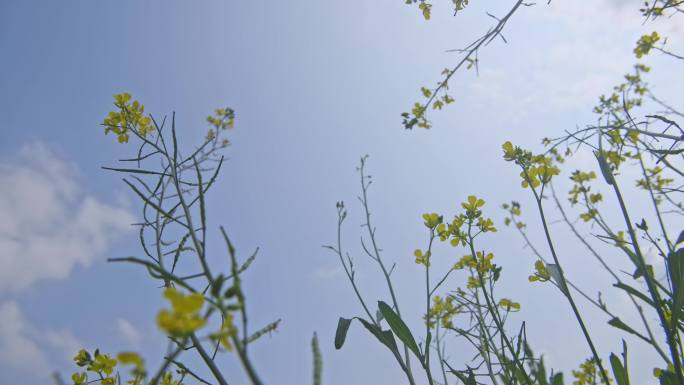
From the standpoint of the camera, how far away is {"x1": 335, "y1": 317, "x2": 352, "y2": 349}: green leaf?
123 centimetres

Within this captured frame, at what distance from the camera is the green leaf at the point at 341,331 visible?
1.23m

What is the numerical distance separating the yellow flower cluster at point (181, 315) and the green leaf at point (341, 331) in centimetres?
94

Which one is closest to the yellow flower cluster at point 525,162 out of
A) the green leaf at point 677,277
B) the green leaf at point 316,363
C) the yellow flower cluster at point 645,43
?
the green leaf at point 677,277

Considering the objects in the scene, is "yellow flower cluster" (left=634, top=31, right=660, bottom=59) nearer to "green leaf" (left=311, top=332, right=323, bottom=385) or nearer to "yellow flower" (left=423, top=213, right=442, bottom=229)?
"yellow flower" (left=423, top=213, right=442, bottom=229)

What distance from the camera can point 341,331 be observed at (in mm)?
1272

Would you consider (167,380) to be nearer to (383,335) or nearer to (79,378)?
(79,378)

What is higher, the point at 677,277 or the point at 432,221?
the point at 432,221

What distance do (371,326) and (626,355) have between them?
2.41ft

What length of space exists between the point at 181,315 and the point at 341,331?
1.00 meters

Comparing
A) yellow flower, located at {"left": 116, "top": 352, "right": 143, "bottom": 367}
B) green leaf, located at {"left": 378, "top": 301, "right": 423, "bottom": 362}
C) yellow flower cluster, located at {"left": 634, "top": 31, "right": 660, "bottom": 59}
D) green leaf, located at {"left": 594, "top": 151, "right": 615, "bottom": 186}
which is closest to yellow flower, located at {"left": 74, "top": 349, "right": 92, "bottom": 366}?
green leaf, located at {"left": 378, "top": 301, "right": 423, "bottom": 362}

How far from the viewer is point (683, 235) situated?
1.13m

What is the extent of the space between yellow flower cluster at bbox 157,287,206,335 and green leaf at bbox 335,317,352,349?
939 mm

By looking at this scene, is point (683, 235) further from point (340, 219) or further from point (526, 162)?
point (340, 219)

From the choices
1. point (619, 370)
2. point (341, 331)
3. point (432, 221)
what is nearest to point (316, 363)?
point (341, 331)
